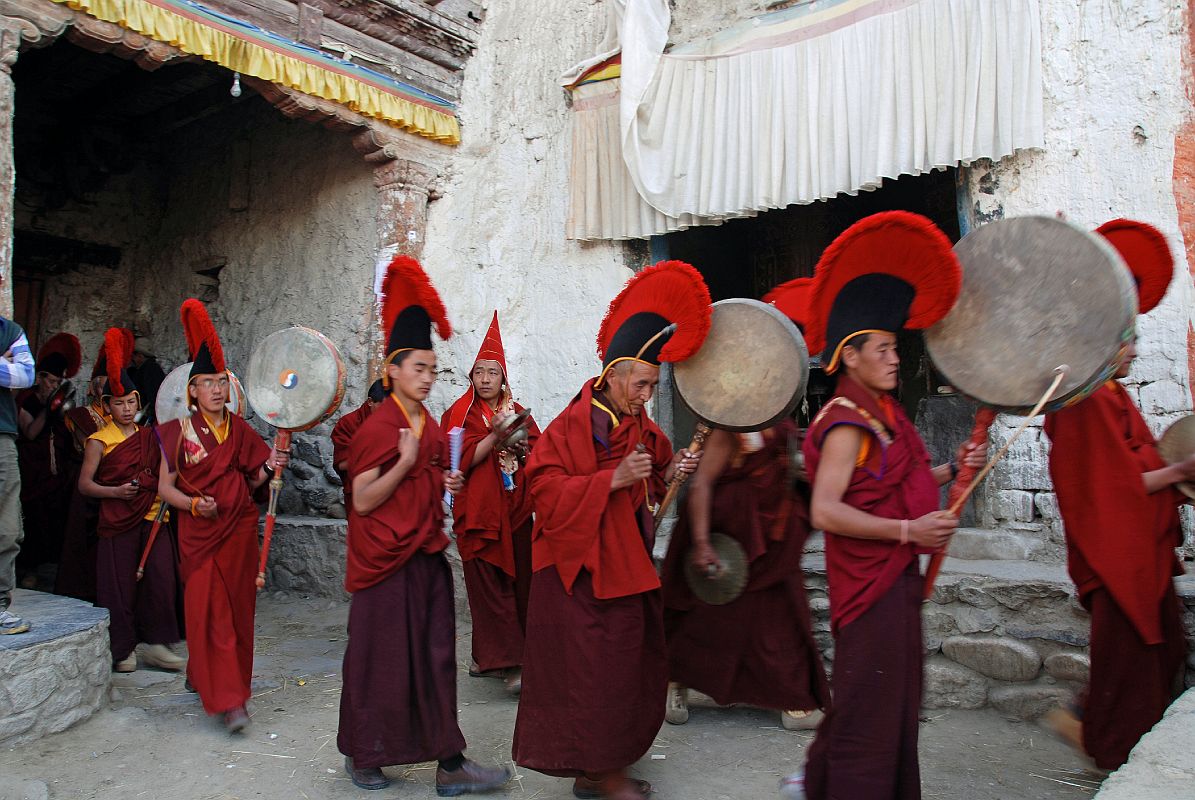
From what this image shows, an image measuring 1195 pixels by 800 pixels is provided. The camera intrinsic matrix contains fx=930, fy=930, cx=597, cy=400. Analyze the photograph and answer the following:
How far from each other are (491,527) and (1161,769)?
11.0 ft

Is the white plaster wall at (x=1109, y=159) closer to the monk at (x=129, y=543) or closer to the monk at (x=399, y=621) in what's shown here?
the monk at (x=399, y=621)

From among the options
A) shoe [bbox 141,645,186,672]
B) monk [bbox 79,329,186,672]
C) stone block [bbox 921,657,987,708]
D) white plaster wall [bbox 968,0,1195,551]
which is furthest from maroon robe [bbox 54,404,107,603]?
white plaster wall [bbox 968,0,1195,551]

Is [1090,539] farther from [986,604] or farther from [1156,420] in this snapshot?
[1156,420]

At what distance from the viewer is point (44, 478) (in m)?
7.19

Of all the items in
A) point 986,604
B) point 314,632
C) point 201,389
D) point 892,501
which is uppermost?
point 201,389

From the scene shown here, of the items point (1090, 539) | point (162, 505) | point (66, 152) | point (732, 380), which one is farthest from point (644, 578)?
point (66, 152)

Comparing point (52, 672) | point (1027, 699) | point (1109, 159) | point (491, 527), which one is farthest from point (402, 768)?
point (1109, 159)

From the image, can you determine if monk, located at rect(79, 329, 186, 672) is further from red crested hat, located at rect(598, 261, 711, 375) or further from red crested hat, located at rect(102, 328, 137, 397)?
red crested hat, located at rect(598, 261, 711, 375)

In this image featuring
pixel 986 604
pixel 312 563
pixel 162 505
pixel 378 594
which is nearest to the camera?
pixel 378 594

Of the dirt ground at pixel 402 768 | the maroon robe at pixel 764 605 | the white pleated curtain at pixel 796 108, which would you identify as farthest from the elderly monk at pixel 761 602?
the white pleated curtain at pixel 796 108

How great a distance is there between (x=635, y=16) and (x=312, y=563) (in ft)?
14.9

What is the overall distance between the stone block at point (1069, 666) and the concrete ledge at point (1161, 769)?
5.76 feet

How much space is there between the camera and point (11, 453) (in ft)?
13.3

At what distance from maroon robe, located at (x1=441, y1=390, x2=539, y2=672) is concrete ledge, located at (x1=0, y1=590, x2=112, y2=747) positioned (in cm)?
175
